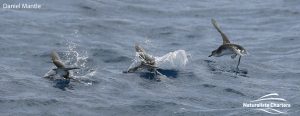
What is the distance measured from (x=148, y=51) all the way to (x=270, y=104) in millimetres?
7148

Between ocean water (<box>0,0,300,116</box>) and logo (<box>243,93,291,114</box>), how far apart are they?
0.73ft

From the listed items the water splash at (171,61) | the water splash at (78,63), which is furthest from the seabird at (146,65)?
the water splash at (78,63)

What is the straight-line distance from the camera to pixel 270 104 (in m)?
19.6

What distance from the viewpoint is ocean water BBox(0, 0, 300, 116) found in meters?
19.2

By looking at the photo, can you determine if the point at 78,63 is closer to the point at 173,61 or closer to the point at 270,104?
the point at 173,61

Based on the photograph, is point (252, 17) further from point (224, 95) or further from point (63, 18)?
point (224, 95)

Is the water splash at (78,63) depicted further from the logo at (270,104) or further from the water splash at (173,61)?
the logo at (270,104)

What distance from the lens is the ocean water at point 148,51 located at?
63.2ft

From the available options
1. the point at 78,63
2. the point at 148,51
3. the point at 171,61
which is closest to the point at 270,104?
the point at 171,61

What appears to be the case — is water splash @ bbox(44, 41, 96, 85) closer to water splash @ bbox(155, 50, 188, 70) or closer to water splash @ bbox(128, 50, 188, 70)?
water splash @ bbox(128, 50, 188, 70)

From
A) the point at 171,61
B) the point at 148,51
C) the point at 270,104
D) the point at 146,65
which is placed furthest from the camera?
the point at 148,51

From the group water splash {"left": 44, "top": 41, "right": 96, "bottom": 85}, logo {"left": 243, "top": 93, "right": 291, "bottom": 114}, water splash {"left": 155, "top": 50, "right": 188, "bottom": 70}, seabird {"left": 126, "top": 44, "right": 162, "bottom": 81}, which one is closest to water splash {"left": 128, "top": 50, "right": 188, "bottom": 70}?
water splash {"left": 155, "top": 50, "right": 188, "bottom": 70}

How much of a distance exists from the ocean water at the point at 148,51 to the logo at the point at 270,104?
223 millimetres

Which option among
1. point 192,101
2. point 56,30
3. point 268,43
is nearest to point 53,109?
point 192,101
